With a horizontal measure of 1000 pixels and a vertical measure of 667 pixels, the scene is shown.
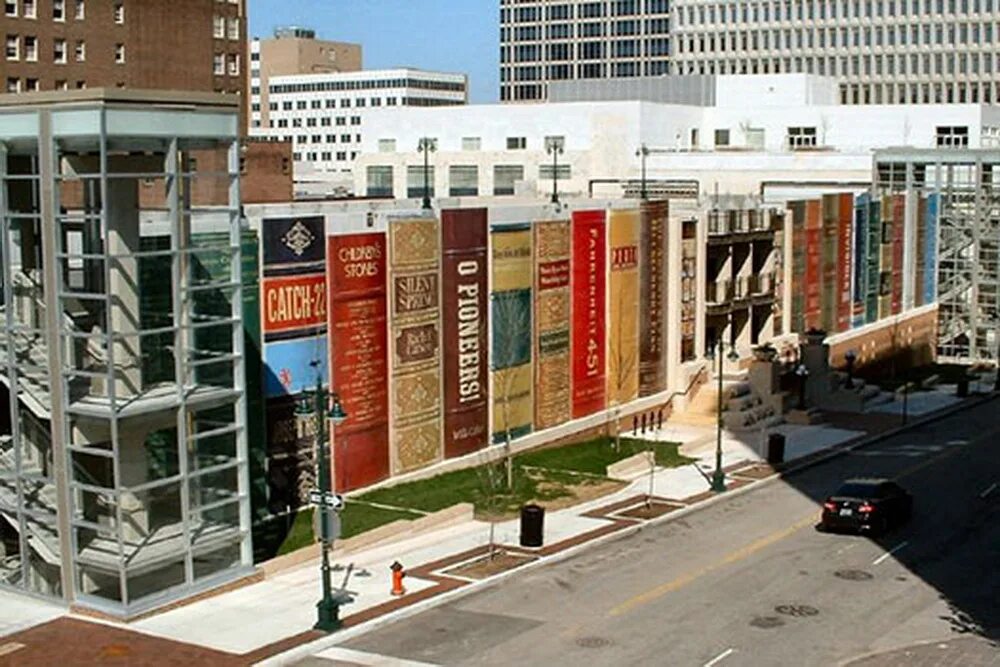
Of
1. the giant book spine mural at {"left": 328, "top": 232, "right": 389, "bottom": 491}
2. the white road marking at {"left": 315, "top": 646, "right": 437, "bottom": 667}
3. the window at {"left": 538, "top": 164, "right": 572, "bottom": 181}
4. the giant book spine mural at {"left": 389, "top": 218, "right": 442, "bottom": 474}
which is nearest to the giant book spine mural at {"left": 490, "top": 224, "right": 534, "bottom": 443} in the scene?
the giant book spine mural at {"left": 389, "top": 218, "right": 442, "bottom": 474}

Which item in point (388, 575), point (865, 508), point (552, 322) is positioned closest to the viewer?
point (388, 575)

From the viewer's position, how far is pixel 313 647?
33781 mm

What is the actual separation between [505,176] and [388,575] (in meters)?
70.8

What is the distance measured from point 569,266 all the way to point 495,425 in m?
7.52

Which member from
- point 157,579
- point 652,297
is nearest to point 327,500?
point 157,579

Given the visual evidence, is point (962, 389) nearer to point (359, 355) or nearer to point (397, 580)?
point (359, 355)

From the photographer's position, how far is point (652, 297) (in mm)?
64812

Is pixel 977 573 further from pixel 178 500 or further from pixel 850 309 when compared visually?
pixel 850 309

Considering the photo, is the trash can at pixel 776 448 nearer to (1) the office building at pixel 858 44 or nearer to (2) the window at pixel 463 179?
(2) the window at pixel 463 179

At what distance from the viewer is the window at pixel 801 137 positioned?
4855 inches

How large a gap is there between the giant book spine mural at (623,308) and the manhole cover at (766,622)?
86.0 feet

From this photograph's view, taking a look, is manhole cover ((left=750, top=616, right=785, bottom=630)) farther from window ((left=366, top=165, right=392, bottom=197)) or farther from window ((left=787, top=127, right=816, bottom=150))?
window ((left=787, top=127, right=816, bottom=150))

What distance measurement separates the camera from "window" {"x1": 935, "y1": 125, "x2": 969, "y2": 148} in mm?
118688

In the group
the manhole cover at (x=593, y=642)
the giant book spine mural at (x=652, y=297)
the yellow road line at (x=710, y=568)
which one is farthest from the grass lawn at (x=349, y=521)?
the giant book spine mural at (x=652, y=297)
